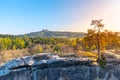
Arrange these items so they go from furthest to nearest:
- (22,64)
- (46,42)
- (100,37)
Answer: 1. (46,42)
2. (100,37)
3. (22,64)

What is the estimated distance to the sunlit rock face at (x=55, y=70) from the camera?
30.3 metres

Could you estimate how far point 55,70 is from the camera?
3075 cm

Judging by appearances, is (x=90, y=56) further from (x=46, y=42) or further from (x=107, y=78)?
(x=46, y=42)

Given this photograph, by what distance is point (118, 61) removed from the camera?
106 ft

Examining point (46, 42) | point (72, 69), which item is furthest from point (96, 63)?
point (46, 42)

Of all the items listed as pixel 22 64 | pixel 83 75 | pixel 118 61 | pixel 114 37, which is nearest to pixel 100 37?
pixel 114 37

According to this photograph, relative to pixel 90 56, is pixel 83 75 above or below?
below

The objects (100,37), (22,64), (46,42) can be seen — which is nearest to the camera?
(22,64)

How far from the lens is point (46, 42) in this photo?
403 ft

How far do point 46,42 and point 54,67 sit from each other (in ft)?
303

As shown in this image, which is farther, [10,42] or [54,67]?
[10,42]

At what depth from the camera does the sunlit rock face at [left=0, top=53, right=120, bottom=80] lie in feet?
99.6

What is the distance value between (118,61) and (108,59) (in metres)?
1.40

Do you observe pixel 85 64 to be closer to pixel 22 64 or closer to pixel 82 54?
pixel 82 54
